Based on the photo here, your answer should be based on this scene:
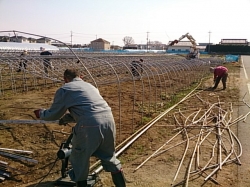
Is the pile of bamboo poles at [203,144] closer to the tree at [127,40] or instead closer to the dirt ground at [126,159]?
the dirt ground at [126,159]

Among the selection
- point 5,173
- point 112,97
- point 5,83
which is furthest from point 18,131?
point 5,83

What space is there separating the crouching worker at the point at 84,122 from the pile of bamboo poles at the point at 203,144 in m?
1.67

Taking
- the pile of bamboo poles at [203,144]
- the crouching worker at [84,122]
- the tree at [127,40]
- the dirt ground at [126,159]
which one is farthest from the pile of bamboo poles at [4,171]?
the tree at [127,40]

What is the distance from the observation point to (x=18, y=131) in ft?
23.1

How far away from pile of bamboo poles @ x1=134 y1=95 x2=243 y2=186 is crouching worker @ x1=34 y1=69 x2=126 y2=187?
5.48 ft

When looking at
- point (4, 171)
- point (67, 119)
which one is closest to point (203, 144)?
point (67, 119)

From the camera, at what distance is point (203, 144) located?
21.9ft

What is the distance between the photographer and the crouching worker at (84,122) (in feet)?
12.1

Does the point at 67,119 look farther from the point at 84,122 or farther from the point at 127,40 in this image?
the point at 127,40

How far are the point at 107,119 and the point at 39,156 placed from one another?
2.61 meters

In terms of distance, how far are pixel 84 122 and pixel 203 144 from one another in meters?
3.97

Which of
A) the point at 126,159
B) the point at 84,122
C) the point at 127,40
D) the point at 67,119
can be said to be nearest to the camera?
the point at 84,122

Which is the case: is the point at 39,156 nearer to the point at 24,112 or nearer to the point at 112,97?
the point at 24,112

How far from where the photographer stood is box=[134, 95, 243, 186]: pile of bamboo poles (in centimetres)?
520
